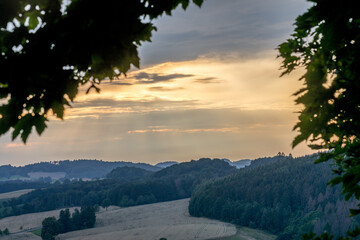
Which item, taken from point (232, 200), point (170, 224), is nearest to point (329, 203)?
point (232, 200)

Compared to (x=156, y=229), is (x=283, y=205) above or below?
above

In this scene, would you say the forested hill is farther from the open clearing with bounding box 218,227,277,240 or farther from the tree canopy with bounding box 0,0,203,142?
the tree canopy with bounding box 0,0,203,142

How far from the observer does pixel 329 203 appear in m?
163

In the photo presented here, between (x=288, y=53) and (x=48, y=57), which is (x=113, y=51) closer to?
(x=48, y=57)

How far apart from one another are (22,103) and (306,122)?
14.1 ft

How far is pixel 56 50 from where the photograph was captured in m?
4.76

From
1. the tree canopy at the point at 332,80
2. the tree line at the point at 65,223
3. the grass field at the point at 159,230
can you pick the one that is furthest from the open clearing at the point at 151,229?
the tree canopy at the point at 332,80

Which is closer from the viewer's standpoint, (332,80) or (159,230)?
(332,80)

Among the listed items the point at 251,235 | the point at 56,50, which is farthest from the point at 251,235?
the point at 56,50

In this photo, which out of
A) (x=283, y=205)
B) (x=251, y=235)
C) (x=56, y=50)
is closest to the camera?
(x=56, y=50)

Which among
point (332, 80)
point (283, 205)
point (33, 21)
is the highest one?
point (33, 21)

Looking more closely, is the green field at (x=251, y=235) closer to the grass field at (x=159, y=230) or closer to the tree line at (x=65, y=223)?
the grass field at (x=159, y=230)

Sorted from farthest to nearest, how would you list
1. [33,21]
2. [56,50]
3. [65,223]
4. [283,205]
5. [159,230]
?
[283,205] < [65,223] < [159,230] < [33,21] < [56,50]

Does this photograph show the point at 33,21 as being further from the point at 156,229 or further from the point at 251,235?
the point at 156,229
